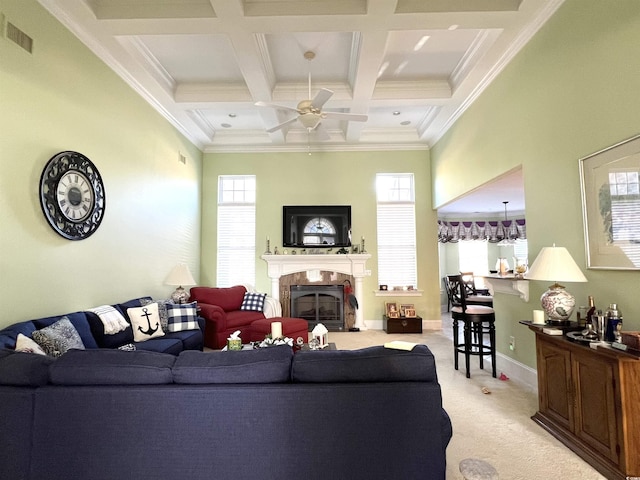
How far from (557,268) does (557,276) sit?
0.07 m

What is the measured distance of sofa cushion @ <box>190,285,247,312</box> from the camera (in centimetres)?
551

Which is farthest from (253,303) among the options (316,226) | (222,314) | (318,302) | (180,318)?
(316,226)

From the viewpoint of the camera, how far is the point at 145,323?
148 inches

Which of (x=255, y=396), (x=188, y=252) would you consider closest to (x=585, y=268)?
(x=255, y=396)

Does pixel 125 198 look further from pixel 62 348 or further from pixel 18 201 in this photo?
pixel 62 348

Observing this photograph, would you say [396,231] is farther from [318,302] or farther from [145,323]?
[145,323]

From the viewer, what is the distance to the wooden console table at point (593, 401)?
1.94 m

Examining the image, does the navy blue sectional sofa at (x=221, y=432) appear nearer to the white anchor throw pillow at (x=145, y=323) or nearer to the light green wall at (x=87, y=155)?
the light green wall at (x=87, y=155)

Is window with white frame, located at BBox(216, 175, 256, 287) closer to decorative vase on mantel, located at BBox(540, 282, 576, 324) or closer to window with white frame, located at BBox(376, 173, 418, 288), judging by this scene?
window with white frame, located at BBox(376, 173, 418, 288)

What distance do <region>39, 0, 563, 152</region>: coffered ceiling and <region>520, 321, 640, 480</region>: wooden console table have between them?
3027 mm

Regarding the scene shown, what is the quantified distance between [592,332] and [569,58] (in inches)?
89.8

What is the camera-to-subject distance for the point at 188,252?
20.1 feet

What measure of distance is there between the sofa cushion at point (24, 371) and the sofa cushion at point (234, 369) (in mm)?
632

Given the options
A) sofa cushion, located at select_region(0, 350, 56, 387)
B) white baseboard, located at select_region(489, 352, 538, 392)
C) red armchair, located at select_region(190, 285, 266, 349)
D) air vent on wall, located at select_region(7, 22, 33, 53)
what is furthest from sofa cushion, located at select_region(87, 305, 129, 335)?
white baseboard, located at select_region(489, 352, 538, 392)
